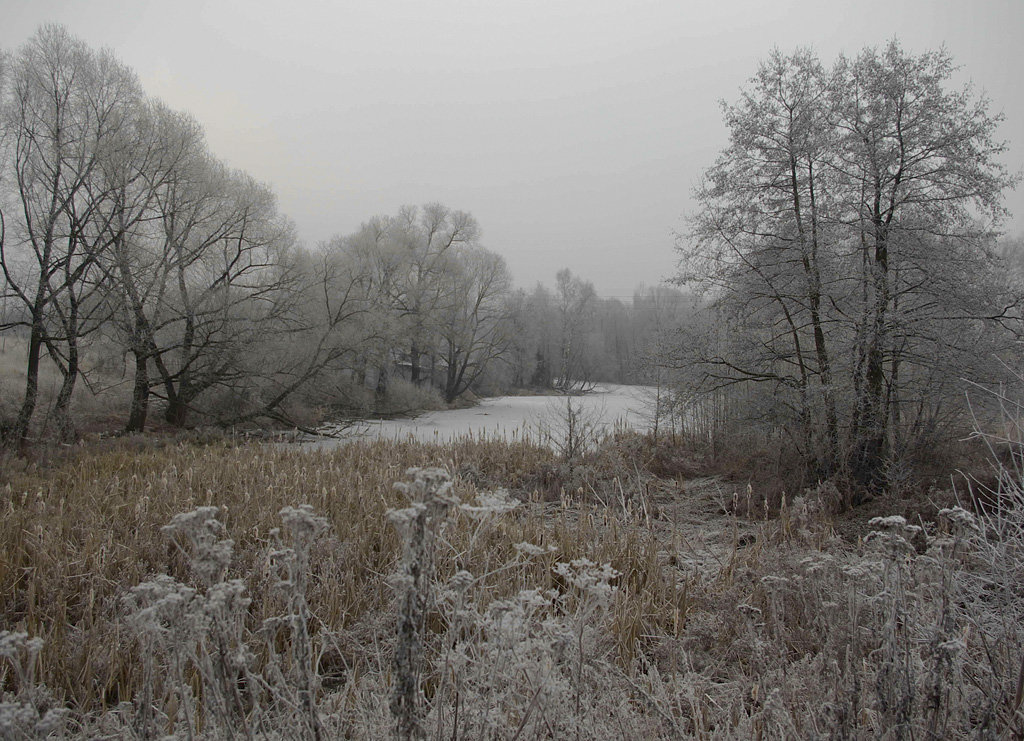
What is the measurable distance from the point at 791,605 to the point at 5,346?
20.5 metres

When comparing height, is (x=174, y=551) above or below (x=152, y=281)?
below

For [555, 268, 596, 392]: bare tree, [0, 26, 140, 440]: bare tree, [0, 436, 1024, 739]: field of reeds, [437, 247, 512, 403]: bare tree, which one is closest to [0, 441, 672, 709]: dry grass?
[0, 436, 1024, 739]: field of reeds

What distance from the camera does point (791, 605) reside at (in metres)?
3.30

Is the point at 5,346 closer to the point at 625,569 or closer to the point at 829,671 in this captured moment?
the point at 625,569

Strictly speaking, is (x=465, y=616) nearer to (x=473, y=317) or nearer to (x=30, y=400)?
(x=30, y=400)

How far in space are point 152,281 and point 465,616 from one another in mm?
13952

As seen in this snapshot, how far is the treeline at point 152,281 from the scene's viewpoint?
426 inches

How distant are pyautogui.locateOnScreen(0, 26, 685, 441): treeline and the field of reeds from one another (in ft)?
18.8

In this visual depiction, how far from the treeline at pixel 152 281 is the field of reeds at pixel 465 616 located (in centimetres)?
574

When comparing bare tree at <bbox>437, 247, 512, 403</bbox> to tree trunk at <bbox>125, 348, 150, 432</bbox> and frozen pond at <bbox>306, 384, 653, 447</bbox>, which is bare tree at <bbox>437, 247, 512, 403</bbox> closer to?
frozen pond at <bbox>306, 384, 653, 447</bbox>

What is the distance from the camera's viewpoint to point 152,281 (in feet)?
40.7

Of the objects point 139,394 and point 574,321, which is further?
point 574,321

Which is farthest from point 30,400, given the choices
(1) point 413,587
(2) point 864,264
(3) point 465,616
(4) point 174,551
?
(2) point 864,264

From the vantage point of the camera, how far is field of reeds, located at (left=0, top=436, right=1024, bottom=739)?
1240mm
